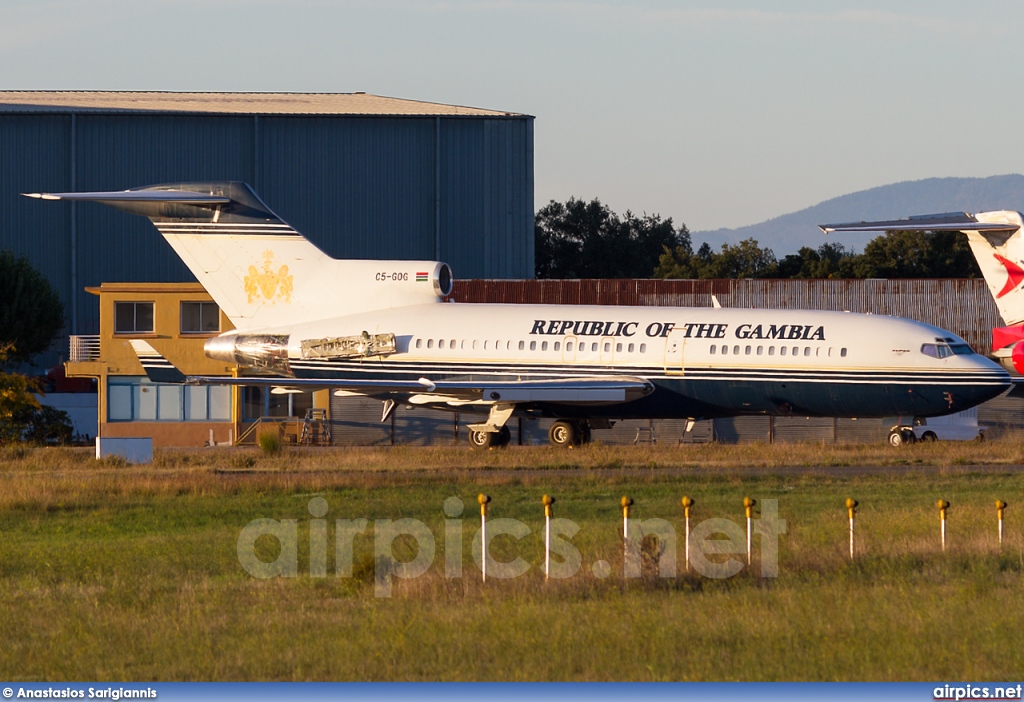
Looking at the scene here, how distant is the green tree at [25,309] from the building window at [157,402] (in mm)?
17872

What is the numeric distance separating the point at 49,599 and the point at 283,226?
25871mm

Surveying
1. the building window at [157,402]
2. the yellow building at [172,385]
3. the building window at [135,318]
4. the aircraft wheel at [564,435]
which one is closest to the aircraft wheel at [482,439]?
the aircraft wheel at [564,435]

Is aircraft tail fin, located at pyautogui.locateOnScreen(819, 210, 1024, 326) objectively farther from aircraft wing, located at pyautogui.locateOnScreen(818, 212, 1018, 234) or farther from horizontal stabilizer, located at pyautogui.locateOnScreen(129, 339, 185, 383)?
horizontal stabilizer, located at pyautogui.locateOnScreen(129, 339, 185, 383)

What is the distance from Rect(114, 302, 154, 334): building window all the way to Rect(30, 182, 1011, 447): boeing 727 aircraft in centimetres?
632

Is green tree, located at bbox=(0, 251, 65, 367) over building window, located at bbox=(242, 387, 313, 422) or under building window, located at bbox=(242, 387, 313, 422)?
over

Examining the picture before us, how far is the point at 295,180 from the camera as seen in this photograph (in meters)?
70.1

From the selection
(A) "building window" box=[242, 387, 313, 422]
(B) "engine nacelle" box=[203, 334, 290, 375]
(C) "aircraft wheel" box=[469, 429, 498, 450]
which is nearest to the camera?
(C) "aircraft wheel" box=[469, 429, 498, 450]

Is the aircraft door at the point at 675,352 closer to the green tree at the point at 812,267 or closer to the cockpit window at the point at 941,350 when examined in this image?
the cockpit window at the point at 941,350

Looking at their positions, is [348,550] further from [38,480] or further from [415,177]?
[415,177]

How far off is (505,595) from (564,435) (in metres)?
23.0

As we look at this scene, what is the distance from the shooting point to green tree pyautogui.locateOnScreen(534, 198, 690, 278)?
11175cm

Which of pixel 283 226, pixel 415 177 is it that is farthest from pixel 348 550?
pixel 415 177

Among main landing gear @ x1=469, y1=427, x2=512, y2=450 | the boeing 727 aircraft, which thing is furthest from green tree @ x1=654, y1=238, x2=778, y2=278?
main landing gear @ x1=469, y1=427, x2=512, y2=450

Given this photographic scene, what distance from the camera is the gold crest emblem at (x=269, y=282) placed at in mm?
39125
